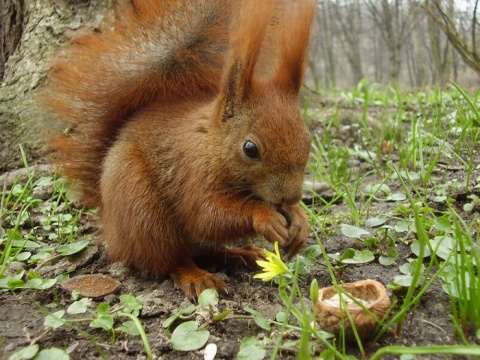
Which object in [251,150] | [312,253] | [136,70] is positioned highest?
[136,70]

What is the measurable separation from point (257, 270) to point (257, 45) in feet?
2.51

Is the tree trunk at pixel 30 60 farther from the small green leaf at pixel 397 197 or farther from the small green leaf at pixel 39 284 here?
the small green leaf at pixel 397 197

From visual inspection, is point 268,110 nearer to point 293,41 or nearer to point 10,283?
point 293,41

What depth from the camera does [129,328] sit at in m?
1.23

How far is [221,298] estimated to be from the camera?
4.87 ft

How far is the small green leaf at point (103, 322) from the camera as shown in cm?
122

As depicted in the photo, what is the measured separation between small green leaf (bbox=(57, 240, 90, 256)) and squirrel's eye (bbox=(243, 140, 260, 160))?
71 centimetres

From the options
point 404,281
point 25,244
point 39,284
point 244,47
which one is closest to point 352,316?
point 404,281

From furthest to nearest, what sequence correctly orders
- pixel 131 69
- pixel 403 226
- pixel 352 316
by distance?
pixel 131 69
pixel 403 226
pixel 352 316

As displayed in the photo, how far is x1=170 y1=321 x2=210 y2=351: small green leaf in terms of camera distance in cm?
116

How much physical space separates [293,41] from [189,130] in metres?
0.45

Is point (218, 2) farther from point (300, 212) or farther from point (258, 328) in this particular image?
point (258, 328)

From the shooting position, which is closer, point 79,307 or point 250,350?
point 250,350

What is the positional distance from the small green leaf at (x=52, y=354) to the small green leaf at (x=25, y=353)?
0.01 metres
